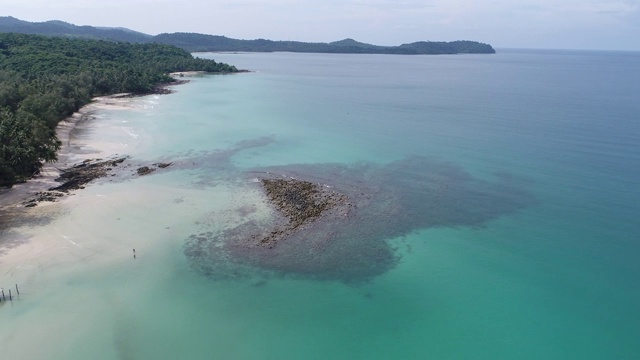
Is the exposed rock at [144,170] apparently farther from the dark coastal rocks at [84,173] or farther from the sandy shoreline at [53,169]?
the sandy shoreline at [53,169]

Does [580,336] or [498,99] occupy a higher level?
[498,99]

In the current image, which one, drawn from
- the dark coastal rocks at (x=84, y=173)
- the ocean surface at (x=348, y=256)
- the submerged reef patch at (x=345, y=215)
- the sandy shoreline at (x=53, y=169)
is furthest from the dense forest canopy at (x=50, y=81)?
the submerged reef patch at (x=345, y=215)

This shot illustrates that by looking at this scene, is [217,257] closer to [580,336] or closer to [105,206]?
[105,206]

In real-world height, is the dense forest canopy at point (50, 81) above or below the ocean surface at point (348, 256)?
above

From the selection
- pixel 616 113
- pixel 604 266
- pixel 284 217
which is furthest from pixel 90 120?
pixel 616 113

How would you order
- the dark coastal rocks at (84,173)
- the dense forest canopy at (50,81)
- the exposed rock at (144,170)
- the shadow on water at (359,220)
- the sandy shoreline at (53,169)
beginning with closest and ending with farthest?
the shadow on water at (359,220)
the sandy shoreline at (53,169)
the dense forest canopy at (50,81)
the dark coastal rocks at (84,173)
the exposed rock at (144,170)

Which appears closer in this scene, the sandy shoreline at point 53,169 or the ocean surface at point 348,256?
the ocean surface at point 348,256

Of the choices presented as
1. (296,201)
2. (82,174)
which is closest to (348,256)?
(296,201)
